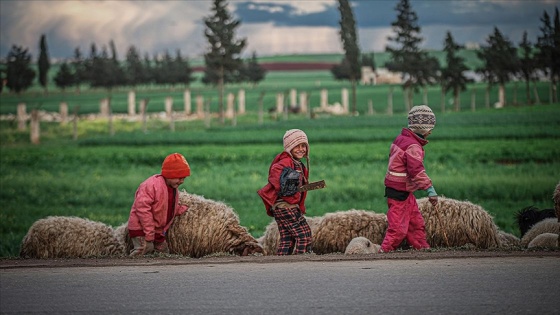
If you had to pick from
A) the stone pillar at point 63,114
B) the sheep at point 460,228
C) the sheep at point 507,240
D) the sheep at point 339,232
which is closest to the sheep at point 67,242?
the sheep at point 339,232

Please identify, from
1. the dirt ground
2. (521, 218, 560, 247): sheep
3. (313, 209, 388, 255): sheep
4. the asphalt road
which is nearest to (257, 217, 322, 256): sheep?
(313, 209, 388, 255): sheep

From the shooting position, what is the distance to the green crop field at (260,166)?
1856 centimetres

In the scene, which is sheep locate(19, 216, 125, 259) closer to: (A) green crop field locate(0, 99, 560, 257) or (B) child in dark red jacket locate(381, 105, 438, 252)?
(A) green crop field locate(0, 99, 560, 257)

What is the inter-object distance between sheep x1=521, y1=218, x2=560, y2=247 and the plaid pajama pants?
2922 mm

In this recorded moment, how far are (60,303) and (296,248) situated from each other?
374cm

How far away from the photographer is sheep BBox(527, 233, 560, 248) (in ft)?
Answer: 35.4

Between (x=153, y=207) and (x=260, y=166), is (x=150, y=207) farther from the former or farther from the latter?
(x=260, y=166)

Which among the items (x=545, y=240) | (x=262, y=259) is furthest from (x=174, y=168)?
(x=545, y=240)

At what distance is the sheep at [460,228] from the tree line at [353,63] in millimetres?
17039

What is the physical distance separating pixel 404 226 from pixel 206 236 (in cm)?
231

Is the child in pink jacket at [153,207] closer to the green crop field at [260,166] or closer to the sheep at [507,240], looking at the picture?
the green crop field at [260,166]

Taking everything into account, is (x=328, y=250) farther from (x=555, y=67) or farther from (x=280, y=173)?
(x=555, y=67)

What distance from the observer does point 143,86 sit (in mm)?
111875

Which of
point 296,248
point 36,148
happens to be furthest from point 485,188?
point 36,148
